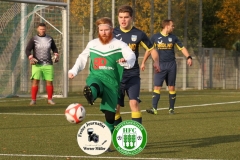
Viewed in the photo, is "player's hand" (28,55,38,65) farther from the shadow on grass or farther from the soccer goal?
the shadow on grass

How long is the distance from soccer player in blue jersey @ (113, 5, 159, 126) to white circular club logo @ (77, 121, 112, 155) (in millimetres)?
1893

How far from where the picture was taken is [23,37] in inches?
1038

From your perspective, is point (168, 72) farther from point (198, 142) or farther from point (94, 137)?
point (94, 137)

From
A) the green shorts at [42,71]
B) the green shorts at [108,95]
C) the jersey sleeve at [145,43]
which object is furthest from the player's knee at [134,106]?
the green shorts at [42,71]

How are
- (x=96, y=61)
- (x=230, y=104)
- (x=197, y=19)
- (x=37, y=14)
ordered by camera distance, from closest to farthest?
(x=96, y=61) < (x=230, y=104) < (x=37, y=14) < (x=197, y=19)

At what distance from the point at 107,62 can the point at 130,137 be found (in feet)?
3.49

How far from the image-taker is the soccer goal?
83.5ft

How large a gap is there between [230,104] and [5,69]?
731cm

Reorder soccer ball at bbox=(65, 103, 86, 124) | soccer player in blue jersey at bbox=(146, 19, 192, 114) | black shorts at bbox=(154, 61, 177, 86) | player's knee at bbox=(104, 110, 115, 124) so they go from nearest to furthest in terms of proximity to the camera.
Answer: soccer ball at bbox=(65, 103, 86, 124) → player's knee at bbox=(104, 110, 115, 124) → soccer player in blue jersey at bbox=(146, 19, 192, 114) → black shorts at bbox=(154, 61, 177, 86)

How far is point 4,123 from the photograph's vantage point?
1528 centimetres

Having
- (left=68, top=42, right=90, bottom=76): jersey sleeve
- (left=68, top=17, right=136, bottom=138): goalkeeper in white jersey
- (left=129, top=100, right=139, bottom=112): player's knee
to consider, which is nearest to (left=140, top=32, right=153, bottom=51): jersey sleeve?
(left=129, top=100, right=139, bottom=112): player's knee

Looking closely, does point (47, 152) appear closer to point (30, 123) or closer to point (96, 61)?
point (96, 61)

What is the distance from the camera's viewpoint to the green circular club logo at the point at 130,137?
1005 centimetres

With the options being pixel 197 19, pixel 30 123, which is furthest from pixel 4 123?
pixel 197 19
